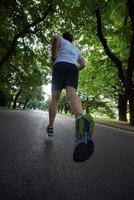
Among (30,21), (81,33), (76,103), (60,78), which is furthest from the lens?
(30,21)

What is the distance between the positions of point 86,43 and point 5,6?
20.7 ft

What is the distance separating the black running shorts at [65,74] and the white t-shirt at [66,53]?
0.09m

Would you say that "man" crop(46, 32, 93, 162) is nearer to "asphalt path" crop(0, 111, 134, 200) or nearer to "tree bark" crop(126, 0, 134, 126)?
"asphalt path" crop(0, 111, 134, 200)

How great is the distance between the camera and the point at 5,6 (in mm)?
20516

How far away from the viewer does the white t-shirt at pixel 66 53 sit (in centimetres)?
532

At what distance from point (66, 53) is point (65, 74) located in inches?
15.1

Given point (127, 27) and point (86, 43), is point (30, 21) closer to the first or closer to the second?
point (86, 43)

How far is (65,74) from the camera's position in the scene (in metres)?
5.22

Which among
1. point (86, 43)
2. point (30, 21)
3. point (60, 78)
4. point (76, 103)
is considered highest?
point (30, 21)

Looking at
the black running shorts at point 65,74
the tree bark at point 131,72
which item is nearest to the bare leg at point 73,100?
the black running shorts at point 65,74

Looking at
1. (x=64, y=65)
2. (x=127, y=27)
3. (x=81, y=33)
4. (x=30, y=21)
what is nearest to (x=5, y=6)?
(x=30, y=21)

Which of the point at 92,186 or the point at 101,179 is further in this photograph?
the point at 101,179

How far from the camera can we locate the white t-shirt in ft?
17.5

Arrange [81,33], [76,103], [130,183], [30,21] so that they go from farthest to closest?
1. [30,21]
2. [81,33]
3. [76,103]
4. [130,183]
